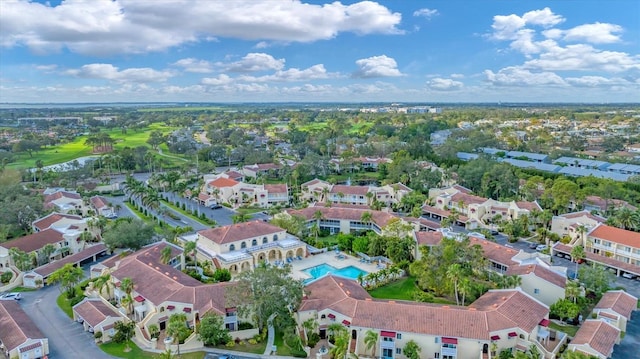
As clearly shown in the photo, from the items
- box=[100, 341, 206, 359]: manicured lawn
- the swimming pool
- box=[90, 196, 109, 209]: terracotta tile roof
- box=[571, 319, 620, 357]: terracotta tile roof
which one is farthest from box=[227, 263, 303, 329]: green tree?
box=[90, 196, 109, 209]: terracotta tile roof

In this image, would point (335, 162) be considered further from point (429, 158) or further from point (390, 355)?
point (390, 355)

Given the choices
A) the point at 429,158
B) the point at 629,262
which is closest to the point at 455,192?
the point at 629,262

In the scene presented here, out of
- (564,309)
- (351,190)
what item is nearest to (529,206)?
(351,190)

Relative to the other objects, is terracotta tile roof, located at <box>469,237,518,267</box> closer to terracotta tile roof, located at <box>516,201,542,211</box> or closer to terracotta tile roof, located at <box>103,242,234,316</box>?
terracotta tile roof, located at <box>516,201,542,211</box>

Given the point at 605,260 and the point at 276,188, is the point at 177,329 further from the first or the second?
the point at 276,188

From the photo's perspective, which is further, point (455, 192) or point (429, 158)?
point (429, 158)

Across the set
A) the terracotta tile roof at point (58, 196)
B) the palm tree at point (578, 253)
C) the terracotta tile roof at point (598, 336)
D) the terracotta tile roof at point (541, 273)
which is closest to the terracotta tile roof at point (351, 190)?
the palm tree at point (578, 253)
